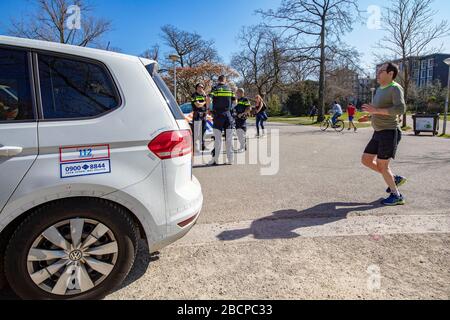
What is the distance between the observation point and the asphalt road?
7.64ft

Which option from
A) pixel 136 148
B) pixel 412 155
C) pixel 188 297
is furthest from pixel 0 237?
pixel 412 155

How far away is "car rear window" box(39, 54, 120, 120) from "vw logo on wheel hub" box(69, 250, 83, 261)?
36.0 inches

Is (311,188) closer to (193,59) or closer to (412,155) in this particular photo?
(412,155)

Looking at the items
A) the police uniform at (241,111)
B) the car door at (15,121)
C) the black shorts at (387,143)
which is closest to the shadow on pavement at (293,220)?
the black shorts at (387,143)

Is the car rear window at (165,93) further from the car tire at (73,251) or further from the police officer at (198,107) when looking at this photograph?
the police officer at (198,107)

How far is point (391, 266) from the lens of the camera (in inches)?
103

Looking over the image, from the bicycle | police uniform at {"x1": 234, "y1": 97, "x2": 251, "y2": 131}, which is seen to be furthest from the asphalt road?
the bicycle

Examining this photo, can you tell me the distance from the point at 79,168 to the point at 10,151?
396mm

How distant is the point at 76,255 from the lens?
6.80ft

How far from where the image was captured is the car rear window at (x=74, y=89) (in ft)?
6.76

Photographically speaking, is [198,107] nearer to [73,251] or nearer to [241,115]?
[241,115]

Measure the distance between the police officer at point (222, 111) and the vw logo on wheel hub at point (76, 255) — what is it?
5154mm

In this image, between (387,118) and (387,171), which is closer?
(387,118)

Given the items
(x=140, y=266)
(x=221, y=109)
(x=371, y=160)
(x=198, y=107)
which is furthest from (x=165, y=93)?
(x=198, y=107)
